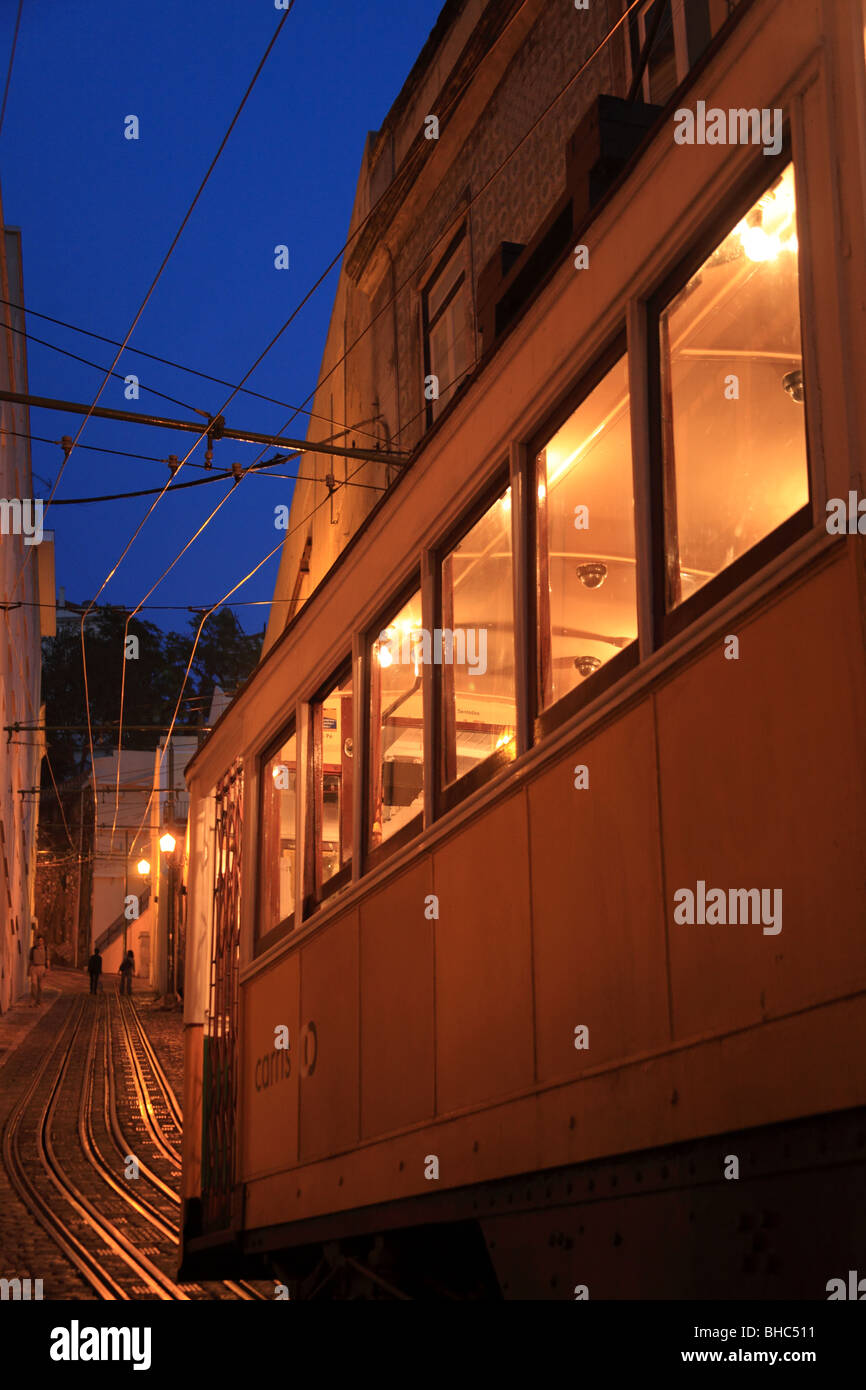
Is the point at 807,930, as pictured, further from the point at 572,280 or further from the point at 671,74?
the point at 671,74

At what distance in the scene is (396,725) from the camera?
5348mm

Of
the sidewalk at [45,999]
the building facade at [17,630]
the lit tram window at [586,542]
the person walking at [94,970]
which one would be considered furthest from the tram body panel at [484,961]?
the person walking at [94,970]

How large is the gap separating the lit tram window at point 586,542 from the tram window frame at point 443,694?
0.16 m

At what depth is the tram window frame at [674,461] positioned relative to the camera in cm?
296

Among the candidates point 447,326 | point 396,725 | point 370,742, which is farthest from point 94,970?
point 396,725

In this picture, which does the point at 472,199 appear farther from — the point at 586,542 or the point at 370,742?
the point at 586,542

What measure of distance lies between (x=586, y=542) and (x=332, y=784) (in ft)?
7.58

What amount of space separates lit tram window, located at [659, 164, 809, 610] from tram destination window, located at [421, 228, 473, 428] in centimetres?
860

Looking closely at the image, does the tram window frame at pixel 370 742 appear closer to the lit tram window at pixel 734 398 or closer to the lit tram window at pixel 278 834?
the lit tram window at pixel 278 834

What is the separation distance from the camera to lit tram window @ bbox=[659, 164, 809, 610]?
3090mm

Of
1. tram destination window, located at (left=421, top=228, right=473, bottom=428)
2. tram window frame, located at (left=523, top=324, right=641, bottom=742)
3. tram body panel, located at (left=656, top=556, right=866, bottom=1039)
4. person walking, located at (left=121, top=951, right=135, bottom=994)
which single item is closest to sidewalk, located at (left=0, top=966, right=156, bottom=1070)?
person walking, located at (left=121, top=951, right=135, bottom=994)

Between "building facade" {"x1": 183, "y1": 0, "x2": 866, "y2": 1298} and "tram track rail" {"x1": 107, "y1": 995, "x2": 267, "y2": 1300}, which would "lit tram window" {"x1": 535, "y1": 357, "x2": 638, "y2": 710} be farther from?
"tram track rail" {"x1": 107, "y1": 995, "x2": 267, "y2": 1300}

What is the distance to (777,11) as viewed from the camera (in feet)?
10.0

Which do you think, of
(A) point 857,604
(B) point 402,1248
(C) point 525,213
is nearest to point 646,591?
(A) point 857,604
